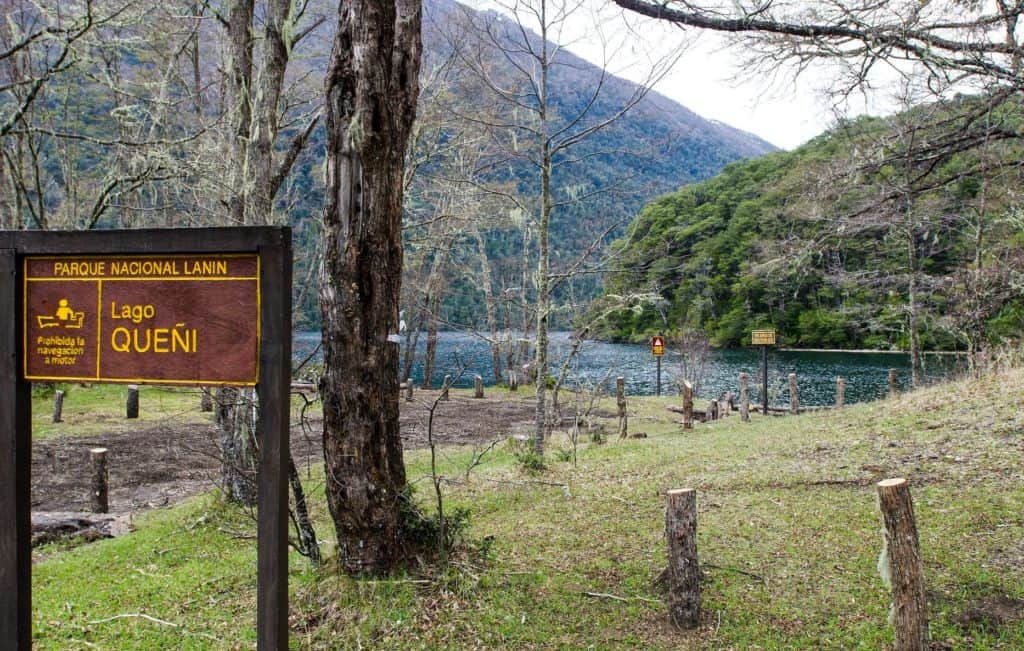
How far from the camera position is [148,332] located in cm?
278

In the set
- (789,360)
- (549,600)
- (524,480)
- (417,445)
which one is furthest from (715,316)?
(549,600)

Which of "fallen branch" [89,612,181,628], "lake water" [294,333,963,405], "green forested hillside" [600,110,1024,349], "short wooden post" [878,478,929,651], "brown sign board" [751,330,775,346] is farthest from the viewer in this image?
"lake water" [294,333,963,405]

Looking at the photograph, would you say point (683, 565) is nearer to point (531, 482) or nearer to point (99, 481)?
point (531, 482)

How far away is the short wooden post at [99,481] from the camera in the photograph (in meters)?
7.86

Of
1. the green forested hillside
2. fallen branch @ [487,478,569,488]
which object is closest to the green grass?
fallen branch @ [487,478,569,488]

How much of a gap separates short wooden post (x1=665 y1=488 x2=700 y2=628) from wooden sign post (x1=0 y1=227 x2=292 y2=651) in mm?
2143

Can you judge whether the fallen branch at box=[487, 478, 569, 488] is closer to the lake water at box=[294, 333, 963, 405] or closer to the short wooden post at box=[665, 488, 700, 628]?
the short wooden post at box=[665, 488, 700, 628]

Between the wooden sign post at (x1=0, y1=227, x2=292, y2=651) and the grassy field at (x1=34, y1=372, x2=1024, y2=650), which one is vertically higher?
the wooden sign post at (x1=0, y1=227, x2=292, y2=651)

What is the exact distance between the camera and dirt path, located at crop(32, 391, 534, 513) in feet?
29.0

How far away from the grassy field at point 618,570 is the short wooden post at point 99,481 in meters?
0.85

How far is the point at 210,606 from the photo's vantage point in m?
4.08

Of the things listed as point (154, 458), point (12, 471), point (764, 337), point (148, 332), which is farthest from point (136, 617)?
point (764, 337)

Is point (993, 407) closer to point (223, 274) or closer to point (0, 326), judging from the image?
point (223, 274)

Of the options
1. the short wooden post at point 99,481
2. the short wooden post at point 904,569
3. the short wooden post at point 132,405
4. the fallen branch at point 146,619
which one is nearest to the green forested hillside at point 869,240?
the short wooden post at point 904,569
